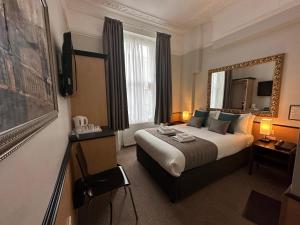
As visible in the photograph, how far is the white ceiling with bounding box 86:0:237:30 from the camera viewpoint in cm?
286

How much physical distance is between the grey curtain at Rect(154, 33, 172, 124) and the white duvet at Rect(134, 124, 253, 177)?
1.39m

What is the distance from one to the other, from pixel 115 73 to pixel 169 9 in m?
1.88

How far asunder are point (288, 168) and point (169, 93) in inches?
110

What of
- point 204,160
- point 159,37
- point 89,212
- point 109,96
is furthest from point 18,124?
point 159,37

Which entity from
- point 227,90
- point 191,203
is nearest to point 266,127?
point 227,90

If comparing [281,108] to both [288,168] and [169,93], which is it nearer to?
[288,168]

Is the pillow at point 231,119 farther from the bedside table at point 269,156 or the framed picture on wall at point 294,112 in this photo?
the framed picture on wall at point 294,112

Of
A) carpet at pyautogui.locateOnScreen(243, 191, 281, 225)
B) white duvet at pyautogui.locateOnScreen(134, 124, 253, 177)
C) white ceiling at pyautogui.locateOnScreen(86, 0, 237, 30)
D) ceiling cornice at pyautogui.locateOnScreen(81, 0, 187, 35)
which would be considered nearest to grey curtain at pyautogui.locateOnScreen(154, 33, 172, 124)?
ceiling cornice at pyautogui.locateOnScreen(81, 0, 187, 35)

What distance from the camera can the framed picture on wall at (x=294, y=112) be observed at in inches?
86.7

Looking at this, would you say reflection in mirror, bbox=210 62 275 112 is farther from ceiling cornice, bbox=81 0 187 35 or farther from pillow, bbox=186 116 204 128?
ceiling cornice, bbox=81 0 187 35

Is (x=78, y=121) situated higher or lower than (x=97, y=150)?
higher

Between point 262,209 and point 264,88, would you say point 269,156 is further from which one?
point 264,88

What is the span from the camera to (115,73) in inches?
122

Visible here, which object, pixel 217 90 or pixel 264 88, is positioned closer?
pixel 264 88
